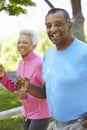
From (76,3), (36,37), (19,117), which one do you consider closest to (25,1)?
(76,3)

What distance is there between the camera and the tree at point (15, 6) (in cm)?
801

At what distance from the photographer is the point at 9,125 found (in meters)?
5.96

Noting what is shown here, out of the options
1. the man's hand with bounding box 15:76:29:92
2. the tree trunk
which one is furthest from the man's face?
the tree trunk

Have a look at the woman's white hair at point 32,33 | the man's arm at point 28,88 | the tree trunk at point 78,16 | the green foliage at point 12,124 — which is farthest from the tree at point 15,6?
the man's arm at point 28,88

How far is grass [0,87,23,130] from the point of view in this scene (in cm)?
588

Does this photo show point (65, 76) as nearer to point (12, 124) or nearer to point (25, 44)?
point (25, 44)

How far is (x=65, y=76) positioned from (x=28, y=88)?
41 centimetres

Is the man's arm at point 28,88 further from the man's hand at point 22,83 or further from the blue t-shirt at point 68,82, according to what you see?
Result: the blue t-shirt at point 68,82

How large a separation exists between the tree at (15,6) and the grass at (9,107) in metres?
2.05

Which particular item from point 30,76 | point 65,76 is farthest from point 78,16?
point 65,76

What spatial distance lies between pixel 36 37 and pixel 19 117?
3.52 meters

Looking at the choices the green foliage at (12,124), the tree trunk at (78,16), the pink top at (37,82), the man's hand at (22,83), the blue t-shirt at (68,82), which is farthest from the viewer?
the tree trunk at (78,16)

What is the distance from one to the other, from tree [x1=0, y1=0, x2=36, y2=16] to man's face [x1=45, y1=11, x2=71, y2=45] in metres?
5.75

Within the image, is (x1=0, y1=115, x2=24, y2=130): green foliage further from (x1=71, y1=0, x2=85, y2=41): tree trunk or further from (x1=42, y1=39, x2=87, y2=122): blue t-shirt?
(x1=42, y1=39, x2=87, y2=122): blue t-shirt
